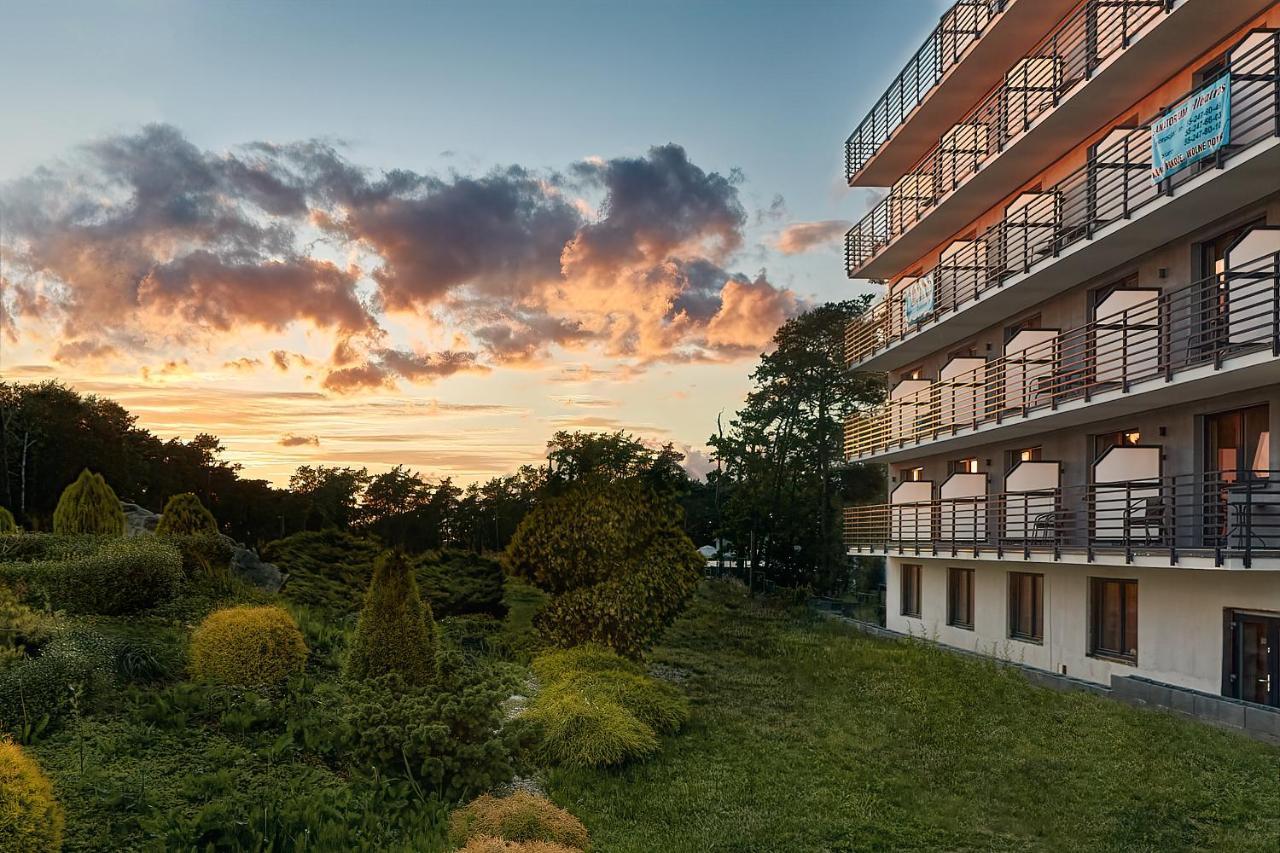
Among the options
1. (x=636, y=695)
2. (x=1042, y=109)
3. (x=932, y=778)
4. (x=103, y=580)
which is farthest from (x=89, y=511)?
(x=1042, y=109)

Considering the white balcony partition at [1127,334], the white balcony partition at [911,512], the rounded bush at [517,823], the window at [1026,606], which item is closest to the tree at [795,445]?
the white balcony partition at [911,512]

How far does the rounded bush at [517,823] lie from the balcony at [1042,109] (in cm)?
1703

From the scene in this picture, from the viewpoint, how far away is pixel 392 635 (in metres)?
14.6

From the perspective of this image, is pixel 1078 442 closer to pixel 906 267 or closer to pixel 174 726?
pixel 906 267

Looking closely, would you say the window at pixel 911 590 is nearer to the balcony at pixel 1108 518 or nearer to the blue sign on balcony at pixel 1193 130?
the balcony at pixel 1108 518

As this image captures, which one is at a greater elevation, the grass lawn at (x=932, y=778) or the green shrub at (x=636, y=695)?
the green shrub at (x=636, y=695)

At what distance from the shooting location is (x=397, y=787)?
1166 centimetres

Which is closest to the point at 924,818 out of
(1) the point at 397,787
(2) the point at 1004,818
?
(2) the point at 1004,818

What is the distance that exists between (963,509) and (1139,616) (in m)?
8.53

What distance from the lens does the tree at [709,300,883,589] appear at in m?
53.0

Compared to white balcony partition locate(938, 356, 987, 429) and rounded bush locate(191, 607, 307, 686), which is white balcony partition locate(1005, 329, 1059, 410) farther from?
rounded bush locate(191, 607, 307, 686)

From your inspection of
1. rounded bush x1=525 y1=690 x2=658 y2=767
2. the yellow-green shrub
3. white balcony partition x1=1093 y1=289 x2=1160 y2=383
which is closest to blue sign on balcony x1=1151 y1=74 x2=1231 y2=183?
white balcony partition x1=1093 y1=289 x2=1160 y2=383

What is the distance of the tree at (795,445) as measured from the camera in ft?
174

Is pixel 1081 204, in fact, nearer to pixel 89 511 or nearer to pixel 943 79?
pixel 943 79
